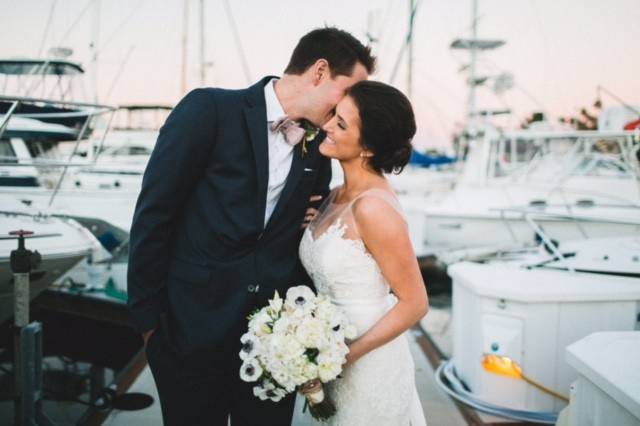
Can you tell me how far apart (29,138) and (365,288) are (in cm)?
779

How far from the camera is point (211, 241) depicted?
177 centimetres

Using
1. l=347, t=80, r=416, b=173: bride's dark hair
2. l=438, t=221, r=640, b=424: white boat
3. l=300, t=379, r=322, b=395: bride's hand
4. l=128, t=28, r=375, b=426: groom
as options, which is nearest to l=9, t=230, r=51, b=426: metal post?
l=128, t=28, r=375, b=426: groom

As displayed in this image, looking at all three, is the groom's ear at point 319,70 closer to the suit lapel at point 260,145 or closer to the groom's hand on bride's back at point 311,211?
the suit lapel at point 260,145

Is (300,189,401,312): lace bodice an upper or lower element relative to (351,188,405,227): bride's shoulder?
lower

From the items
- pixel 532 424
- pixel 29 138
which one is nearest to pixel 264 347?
pixel 532 424

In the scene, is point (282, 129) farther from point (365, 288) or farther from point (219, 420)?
point (219, 420)

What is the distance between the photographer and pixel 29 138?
7.87 metres

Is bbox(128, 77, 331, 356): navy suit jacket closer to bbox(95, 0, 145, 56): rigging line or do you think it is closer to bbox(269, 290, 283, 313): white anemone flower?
bbox(269, 290, 283, 313): white anemone flower

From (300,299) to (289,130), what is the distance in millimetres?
666

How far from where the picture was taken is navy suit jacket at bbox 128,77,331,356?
1.71m

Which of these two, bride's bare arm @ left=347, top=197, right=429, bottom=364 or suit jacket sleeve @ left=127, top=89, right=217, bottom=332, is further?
bride's bare arm @ left=347, top=197, right=429, bottom=364

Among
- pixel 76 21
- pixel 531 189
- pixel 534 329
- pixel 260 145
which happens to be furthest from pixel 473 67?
pixel 260 145

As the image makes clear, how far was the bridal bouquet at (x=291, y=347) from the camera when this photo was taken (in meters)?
1.64

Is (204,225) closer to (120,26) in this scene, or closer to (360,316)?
(360,316)
